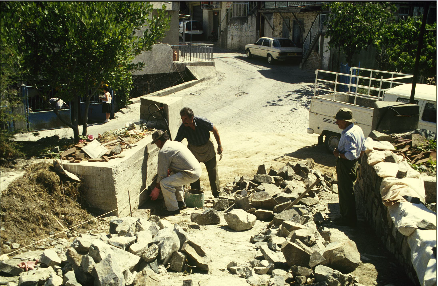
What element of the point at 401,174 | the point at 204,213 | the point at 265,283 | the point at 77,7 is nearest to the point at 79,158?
the point at 204,213

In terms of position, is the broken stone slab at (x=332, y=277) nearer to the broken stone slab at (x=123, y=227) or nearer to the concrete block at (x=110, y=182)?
the broken stone slab at (x=123, y=227)

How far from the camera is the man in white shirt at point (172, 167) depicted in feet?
22.1

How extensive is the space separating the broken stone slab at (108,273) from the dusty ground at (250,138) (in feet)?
2.17

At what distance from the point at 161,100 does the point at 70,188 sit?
328cm

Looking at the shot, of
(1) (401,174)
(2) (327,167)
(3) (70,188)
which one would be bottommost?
(2) (327,167)

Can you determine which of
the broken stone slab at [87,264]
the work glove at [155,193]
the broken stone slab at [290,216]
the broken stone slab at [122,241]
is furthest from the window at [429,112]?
the broken stone slab at [87,264]

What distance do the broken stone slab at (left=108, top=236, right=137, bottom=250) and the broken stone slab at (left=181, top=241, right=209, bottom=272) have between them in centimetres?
64

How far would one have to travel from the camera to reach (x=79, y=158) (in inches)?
265

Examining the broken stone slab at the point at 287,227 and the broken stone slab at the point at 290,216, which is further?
the broken stone slab at the point at 290,216

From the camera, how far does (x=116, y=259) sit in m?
4.40

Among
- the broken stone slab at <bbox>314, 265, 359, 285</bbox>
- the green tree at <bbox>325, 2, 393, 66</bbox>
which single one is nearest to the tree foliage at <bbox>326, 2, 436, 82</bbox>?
the green tree at <bbox>325, 2, 393, 66</bbox>

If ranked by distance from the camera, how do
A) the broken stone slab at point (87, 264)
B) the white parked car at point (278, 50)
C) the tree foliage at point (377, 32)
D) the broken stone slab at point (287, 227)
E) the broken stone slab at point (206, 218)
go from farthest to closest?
the white parked car at point (278, 50) < the tree foliage at point (377, 32) < the broken stone slab at point (206, 218) < the broken stone slab at point (287, 227) < the broken stone slab at point (87, 264)

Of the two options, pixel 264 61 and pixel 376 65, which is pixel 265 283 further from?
pixel 264 61

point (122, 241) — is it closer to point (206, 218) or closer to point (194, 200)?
point (206, 218)
